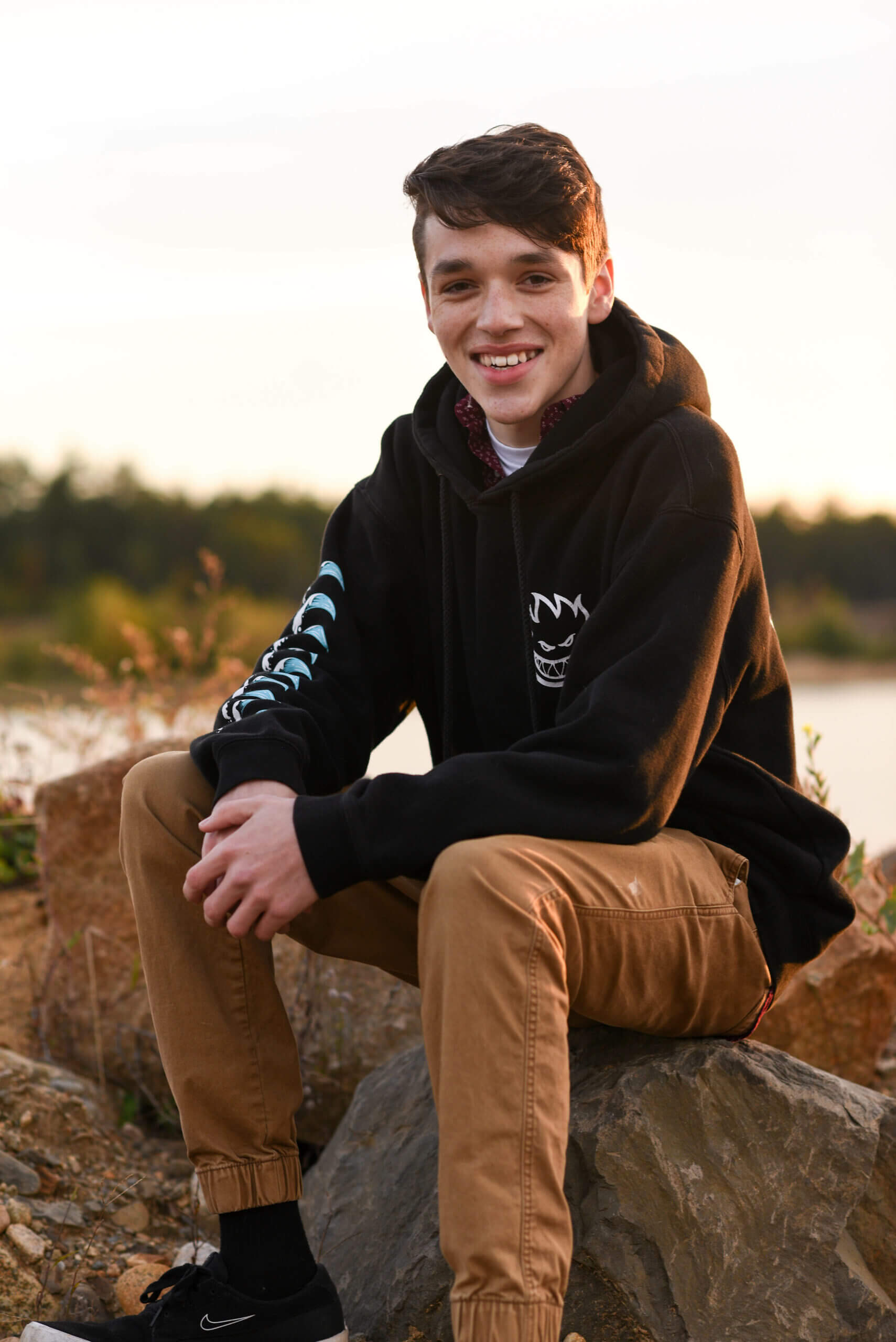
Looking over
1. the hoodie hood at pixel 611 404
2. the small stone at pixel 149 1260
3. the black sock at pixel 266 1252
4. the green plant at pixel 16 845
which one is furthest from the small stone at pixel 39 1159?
the green plant at pixel 16 845

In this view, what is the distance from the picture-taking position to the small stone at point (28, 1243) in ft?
7.94

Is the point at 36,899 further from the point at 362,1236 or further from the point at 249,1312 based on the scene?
the point at 249,1312

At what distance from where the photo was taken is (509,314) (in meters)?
2.30

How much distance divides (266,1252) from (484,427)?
62.2 inches

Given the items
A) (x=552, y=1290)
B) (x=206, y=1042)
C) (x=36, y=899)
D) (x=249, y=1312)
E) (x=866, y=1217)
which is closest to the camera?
(x=552, y=1290)

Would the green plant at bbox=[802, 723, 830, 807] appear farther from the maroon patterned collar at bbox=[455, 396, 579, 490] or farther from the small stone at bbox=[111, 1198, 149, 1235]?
→ the small stone at bbox=[111, 1198, 149, 1235]

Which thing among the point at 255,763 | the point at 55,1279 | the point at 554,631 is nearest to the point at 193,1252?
the point at 55,1279

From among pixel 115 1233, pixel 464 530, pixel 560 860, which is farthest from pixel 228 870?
pixel 115 1233

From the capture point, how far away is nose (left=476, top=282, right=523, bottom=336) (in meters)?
2.30

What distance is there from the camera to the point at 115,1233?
2.71 m

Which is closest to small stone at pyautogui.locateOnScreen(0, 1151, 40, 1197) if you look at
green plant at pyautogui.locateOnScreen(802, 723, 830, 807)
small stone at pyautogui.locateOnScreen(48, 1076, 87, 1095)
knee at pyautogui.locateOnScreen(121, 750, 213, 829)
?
small stone at pyautogui.locateOnScreen(48, 1076, 87, 1095)

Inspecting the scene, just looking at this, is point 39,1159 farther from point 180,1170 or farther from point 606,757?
point 606,757

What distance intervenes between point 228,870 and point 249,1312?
27.2 inches

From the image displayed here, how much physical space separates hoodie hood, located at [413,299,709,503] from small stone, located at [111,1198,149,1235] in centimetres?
178
